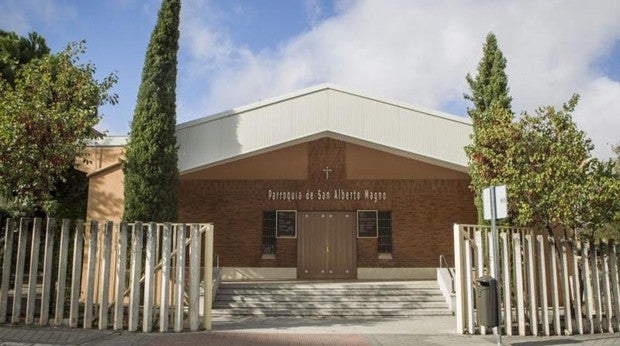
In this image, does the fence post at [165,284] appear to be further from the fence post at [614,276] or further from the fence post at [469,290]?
the fence post at [614,276]

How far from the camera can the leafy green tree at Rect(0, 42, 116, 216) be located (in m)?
10.5

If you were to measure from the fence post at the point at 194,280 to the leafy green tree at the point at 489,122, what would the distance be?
616 cm

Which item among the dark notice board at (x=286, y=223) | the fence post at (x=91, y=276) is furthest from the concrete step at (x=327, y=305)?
the dark notice board at (x=286, y=223)

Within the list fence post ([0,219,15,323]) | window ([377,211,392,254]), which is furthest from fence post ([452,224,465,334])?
fence post ([0,219,15,323])

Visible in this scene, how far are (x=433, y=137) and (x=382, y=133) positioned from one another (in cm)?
133

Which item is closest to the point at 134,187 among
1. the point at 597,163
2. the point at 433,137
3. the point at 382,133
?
the point at 382,133

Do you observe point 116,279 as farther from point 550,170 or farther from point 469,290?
point 550,170

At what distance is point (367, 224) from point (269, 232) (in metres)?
3.21

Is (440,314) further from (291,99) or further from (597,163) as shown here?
(291,99)

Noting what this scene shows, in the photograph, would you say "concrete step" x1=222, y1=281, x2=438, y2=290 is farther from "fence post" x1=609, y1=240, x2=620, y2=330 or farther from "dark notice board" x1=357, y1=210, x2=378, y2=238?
"fence post" x1=609, y1=240, x2=620, y2=330

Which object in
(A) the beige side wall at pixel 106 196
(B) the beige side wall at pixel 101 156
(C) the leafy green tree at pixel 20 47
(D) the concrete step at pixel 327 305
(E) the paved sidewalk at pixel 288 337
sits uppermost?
(C) the leafy green tree at pixel 20 47

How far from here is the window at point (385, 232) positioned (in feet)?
55.9

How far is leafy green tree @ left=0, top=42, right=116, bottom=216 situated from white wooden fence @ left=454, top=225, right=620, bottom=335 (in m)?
8.11

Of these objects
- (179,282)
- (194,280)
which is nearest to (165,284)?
(179,282)
